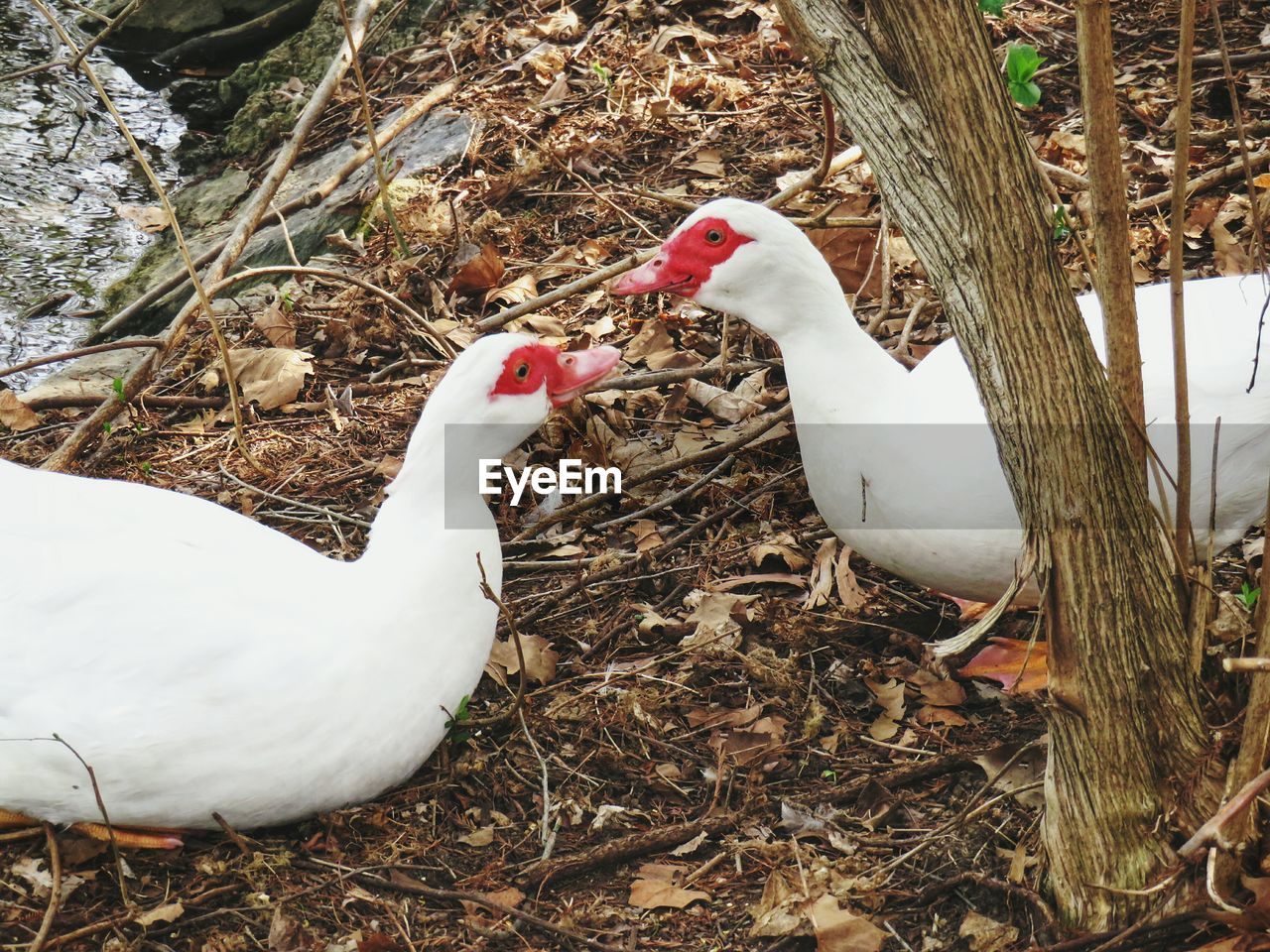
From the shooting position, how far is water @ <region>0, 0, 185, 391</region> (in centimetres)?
611

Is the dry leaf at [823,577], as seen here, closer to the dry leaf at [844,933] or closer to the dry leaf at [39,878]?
the dry leaf at [844,933]

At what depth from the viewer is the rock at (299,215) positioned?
5770 millimetres

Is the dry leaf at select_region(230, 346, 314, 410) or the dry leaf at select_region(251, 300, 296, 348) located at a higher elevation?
the dry leaf at select_region(251, 300, 296, 348)

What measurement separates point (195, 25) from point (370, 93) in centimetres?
233

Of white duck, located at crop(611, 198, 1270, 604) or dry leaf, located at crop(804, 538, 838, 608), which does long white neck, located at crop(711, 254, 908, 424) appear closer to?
white duck, located at crop(611, 198, 1270, 604)

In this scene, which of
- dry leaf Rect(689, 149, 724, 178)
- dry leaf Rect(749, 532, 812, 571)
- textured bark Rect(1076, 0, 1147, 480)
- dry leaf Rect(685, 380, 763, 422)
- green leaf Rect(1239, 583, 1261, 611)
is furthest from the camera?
dry leaf Rect(689, 149, 724, 178)

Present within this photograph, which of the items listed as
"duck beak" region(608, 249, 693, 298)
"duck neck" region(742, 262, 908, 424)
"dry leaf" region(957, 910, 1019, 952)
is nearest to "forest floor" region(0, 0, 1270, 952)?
"dry leaf" region(957, 910, 1019, 952)

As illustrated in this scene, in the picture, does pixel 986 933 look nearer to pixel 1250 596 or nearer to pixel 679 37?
pixel 1250 596

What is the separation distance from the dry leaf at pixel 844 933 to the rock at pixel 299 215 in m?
4.09

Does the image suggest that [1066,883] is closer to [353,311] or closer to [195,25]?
[353,311]

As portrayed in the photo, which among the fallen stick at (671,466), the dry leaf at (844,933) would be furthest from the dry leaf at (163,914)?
the fallen stick at (671,466)

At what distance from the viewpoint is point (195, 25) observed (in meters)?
8.30

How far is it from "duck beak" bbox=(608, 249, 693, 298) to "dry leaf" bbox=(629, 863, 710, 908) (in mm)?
1569

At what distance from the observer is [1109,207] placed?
6.68 feet
